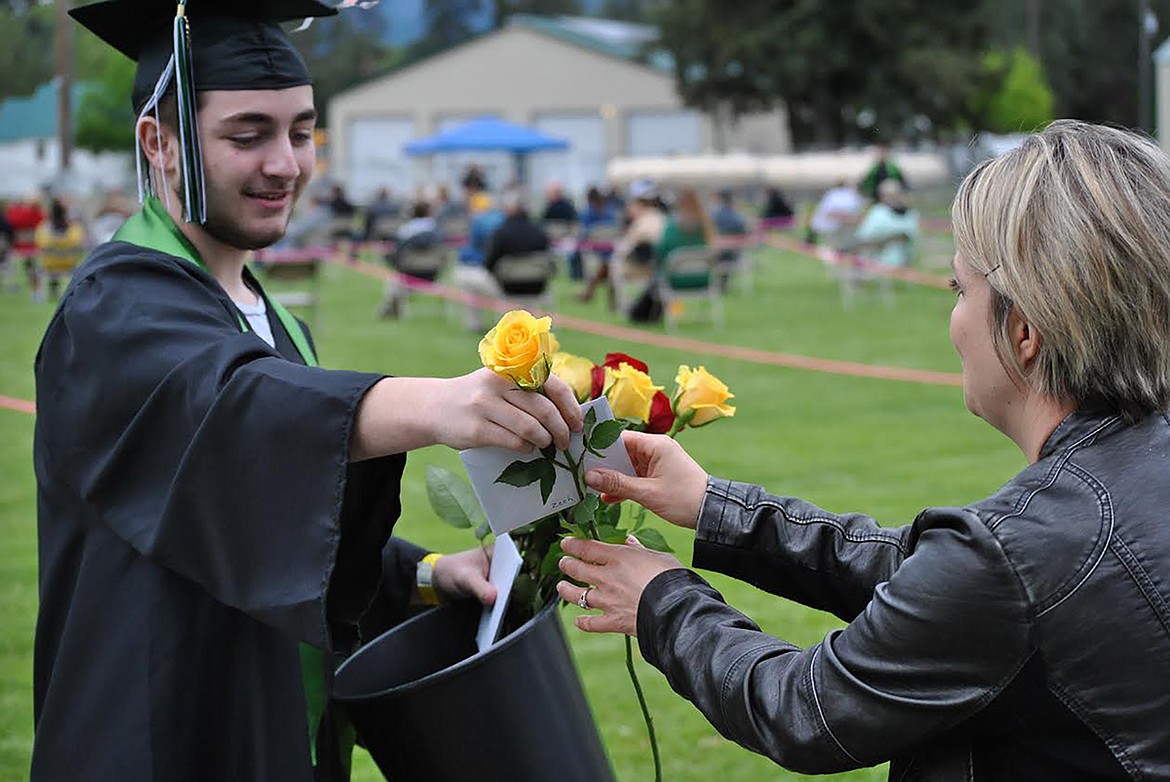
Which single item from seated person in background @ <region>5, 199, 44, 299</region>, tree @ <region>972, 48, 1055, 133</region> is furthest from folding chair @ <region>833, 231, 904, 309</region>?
tree @ <region>972, 48, 1055, 133</region>

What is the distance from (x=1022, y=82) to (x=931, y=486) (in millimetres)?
62784

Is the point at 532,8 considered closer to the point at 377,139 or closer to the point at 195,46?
the point at 377,139

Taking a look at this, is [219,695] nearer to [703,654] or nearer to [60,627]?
[60,627]

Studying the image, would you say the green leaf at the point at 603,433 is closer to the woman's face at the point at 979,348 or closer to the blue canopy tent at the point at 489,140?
the woman's face at the point at 979,348

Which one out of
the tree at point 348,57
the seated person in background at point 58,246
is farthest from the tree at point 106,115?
the seated person in background at point 58,246

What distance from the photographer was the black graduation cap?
251cm

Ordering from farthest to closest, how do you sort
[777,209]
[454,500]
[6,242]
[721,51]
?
[721,51], [777,209], [6,242], [454,500]

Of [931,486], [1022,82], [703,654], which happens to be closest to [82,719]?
[703,654]

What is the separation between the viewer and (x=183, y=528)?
80.4 inches

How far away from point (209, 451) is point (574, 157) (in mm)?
58105

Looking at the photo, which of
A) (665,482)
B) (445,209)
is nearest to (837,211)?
(445,209)

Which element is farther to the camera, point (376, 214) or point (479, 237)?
point (376, 214)

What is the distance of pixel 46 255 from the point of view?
1975 centimetres

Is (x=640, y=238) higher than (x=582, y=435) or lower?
lower
